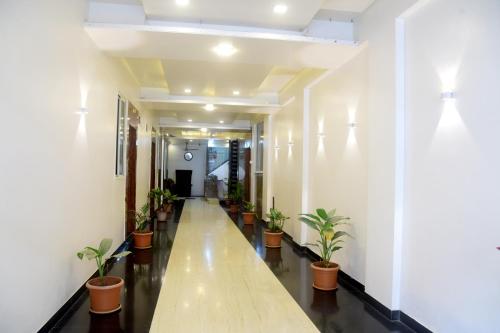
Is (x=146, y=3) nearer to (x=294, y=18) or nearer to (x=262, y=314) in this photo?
(x=294, y=18)

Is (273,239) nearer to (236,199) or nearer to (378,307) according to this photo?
(378,307)

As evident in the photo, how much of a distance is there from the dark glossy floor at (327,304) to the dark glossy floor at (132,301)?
5.22 feet

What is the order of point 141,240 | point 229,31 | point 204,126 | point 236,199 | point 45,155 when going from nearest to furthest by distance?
point 45,155
point 229,31
point 141,240
point 236,199
point 204,126

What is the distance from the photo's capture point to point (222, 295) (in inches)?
153

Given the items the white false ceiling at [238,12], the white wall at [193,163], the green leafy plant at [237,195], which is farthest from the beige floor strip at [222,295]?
the white wall at [193,163]

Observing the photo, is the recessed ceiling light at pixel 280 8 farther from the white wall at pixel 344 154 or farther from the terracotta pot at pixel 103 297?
the terracotta pot at pixel 103 297

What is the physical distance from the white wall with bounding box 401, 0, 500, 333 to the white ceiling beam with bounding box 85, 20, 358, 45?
102 centimetres

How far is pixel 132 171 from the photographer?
23.3 ft

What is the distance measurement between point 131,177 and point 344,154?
4433 millimetres

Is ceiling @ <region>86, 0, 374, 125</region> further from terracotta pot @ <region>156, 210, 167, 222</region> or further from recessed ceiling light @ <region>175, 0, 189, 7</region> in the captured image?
terracotta pot @ <region>156, 210, 167, 222</region>

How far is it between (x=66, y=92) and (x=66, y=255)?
157 centimetres

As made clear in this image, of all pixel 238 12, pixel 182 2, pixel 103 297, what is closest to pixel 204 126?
pixel 238 12

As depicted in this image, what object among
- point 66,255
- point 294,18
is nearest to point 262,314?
point 66,255

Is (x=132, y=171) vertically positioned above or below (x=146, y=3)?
below
